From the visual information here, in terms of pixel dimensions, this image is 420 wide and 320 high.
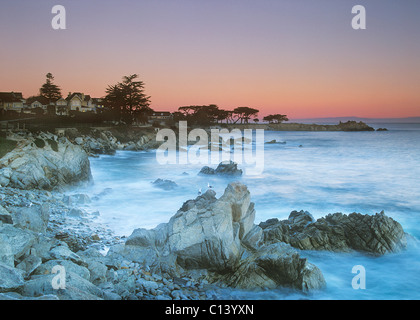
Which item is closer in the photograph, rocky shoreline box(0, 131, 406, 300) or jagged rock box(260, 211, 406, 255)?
rocky shoreline box(0, 131, 406, 300)

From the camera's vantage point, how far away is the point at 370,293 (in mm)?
7160

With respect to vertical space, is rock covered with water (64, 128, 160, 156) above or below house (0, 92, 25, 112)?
below

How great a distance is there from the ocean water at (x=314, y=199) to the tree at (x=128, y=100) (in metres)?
22.1

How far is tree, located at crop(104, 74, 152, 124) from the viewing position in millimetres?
48844

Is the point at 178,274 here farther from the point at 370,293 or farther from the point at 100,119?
the point at 100,119

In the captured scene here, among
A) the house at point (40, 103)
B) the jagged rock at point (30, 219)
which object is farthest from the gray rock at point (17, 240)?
the house at point (40, 103)

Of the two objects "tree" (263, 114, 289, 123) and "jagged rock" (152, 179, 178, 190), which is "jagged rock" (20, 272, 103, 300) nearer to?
"jagged rock" (152, 179, 178, 190)

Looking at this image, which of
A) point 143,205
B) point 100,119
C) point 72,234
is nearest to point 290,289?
point 72,234

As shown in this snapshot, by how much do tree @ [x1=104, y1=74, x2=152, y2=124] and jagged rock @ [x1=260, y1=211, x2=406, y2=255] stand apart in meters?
43.3

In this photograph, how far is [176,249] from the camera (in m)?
7.14

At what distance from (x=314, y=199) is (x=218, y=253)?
10282 millimetres

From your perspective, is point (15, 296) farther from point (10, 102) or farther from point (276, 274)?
point (10, 102)

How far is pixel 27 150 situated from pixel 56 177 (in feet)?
6.15

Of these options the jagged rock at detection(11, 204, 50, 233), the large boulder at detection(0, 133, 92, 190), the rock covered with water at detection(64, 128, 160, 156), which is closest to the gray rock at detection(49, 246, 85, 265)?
the jagged rock at detection(11, 204, 50, 233)
